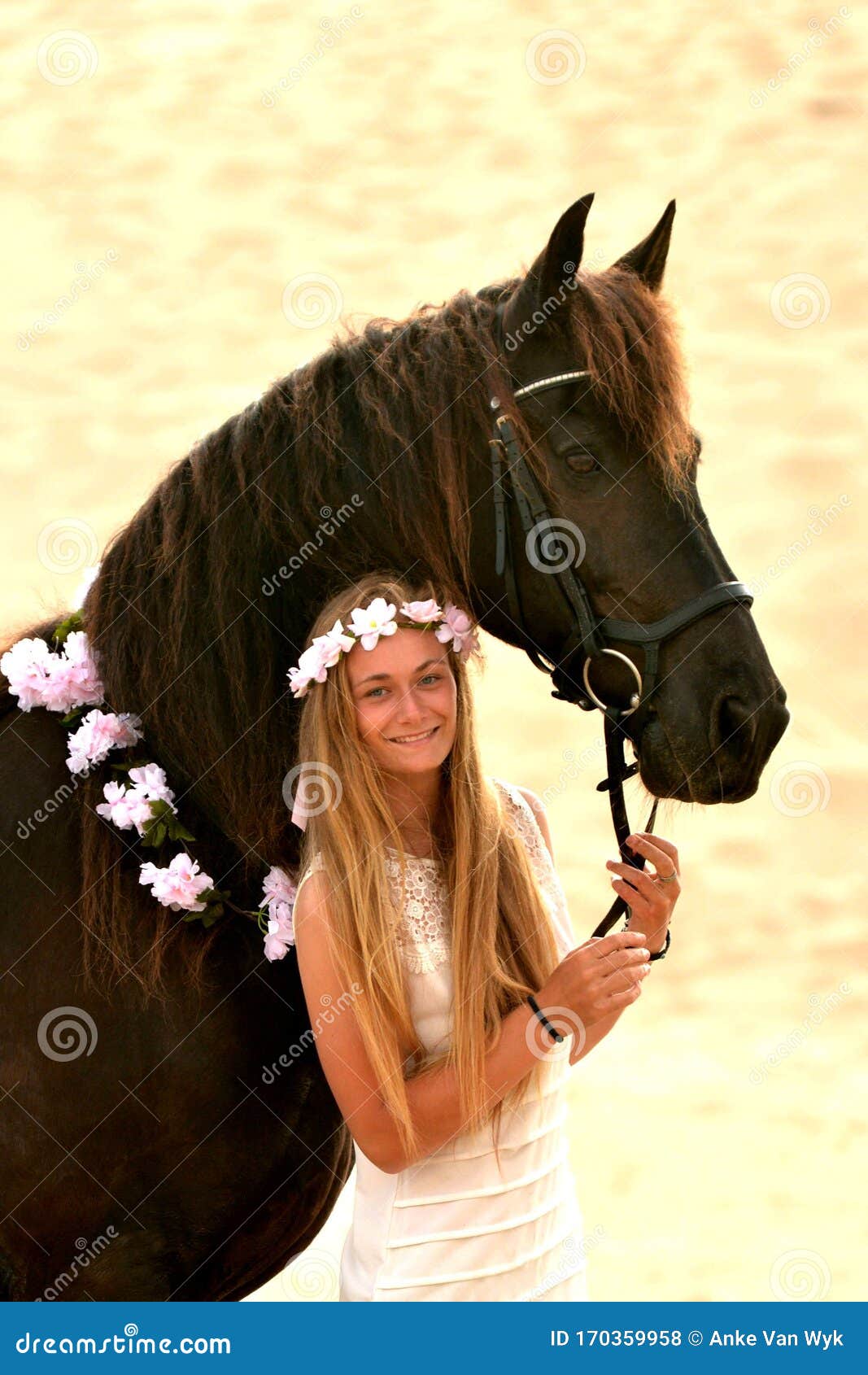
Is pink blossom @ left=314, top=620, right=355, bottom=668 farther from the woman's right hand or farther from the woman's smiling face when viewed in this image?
the woman's right hand

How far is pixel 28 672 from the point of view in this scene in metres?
2.31

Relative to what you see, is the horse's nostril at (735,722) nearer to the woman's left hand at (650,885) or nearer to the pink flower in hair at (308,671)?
the woman's left hand at (650,885)

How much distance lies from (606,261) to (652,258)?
520 centimetres

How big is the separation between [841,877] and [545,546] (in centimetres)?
712

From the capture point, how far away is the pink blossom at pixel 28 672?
2.31 meters

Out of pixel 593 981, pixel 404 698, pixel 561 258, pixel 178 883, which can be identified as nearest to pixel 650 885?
pixel 593 981

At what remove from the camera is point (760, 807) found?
9.59 m

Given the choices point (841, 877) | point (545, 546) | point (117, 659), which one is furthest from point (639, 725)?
point (841, 877)

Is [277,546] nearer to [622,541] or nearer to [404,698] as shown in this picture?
[404,698]

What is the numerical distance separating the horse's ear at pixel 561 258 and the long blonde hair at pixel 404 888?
0.46 m

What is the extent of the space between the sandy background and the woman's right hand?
353 cm

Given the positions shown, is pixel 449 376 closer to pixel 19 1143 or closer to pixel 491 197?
pixel 19 1143

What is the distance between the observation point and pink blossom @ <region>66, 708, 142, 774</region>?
7.35 feet

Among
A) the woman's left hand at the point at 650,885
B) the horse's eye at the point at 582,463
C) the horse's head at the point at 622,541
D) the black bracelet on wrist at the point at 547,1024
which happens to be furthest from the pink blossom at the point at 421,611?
the black bracelet on wrist at the point at 547,1024
